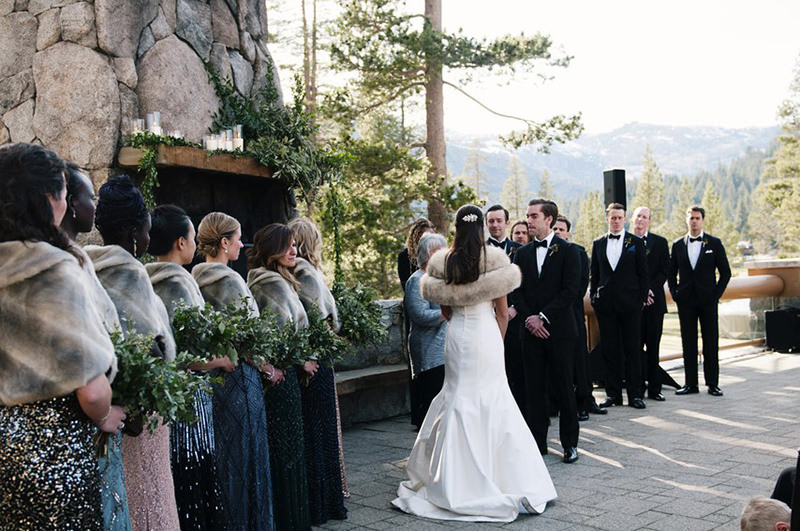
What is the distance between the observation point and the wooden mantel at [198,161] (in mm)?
6516

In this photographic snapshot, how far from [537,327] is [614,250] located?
116 inches

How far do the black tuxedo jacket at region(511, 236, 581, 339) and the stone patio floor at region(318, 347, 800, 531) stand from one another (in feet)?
3.79

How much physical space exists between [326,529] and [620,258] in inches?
218

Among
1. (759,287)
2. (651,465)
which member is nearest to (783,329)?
(759,287)

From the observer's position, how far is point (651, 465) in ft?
23.3

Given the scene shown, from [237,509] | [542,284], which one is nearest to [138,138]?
[237,509]

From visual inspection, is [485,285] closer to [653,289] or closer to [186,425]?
[186,425]

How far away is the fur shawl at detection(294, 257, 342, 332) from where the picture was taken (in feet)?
19.3

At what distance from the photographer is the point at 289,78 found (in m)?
34.5

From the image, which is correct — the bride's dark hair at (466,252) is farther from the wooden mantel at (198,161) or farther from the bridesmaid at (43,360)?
the bridesmaid at (43,360)

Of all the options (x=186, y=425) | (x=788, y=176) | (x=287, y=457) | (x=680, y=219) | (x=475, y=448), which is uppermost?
(x=788, y=176)

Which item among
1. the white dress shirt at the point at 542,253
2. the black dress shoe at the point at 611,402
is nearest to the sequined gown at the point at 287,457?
the white dress shirt at the point at 542,253

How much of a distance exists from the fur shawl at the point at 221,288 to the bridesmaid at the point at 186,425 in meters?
0.39

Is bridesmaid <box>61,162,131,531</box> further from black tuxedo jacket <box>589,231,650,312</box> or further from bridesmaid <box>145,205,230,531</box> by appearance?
black tuxedo jacket <box>589,231,650,312</box>
